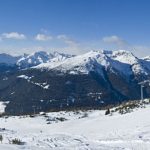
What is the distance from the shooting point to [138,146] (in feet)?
59.9

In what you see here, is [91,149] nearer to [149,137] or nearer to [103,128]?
[149,137]

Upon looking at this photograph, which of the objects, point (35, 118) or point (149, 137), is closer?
point (149, 137)

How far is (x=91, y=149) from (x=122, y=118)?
17030 mm

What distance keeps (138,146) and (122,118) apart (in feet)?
52.0

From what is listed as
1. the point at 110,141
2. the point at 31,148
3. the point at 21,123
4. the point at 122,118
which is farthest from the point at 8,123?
the point at 31,148

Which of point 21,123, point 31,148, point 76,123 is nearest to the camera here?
point 31,148

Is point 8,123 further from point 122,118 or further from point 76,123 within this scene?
point 122,118

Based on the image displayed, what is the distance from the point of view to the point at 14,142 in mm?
18000

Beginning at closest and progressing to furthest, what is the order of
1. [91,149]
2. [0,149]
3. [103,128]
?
1. [0,149]
2. [91,149]
3. [103,128]

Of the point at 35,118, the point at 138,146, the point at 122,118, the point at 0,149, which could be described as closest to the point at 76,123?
the point at 122,118

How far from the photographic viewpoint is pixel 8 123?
154 ft

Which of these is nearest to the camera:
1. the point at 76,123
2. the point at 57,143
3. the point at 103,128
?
the point at 57,143

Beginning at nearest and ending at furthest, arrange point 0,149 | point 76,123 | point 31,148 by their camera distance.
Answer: point 0,149
point 31,148
point 76,123

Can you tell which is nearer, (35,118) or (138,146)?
(138,146)
